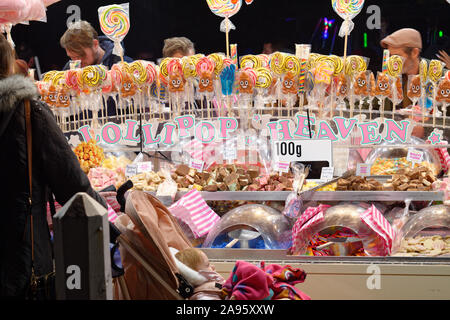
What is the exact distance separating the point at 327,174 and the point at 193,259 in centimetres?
135

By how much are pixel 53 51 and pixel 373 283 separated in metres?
4.56

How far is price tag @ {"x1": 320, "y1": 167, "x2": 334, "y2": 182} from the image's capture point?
3414 millimetres

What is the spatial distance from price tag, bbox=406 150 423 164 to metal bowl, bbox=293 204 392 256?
2.29ft

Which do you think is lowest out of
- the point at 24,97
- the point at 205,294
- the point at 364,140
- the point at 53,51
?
the point at 205,294

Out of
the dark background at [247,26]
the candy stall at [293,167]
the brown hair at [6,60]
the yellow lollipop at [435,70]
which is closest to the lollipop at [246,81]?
the candy stall at [293,167]

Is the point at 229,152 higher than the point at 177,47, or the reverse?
the point at 177,47

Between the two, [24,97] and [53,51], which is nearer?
[24,97]

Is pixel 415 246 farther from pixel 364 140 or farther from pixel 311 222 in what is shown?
pixel 364 140

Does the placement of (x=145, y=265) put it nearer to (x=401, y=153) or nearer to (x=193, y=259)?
(x=193, y=259)

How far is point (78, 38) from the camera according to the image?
5.07m

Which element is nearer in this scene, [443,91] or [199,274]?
[199,274]

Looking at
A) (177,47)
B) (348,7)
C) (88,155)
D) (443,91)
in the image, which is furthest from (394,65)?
(88,155)

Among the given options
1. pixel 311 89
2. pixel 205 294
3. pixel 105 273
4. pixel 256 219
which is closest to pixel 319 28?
pixel 311 89

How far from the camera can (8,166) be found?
6.47 ft
